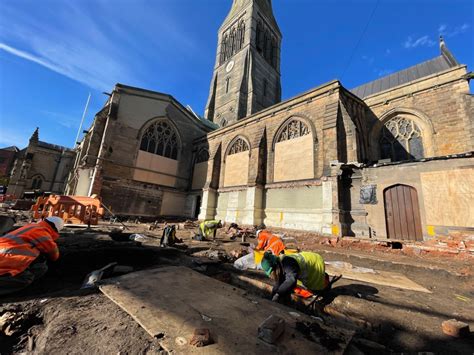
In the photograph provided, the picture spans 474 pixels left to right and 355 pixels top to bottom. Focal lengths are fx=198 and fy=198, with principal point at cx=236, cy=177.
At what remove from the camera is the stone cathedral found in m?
8.62

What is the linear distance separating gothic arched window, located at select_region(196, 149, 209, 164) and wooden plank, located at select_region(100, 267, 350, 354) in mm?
17128

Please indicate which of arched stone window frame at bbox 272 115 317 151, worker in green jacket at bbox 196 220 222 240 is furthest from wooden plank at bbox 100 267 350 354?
arched stone window frame at bbox 272 115 317 151

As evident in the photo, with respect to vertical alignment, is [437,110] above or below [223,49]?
below

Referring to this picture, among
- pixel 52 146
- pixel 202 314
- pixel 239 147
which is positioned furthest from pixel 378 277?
pixel 52 146

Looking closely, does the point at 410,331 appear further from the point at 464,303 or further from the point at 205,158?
the point at 205,158

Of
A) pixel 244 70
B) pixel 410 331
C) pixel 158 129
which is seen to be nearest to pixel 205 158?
pixel 158 129

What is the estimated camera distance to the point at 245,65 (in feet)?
89.3

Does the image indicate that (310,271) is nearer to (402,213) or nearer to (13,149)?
(402,213)

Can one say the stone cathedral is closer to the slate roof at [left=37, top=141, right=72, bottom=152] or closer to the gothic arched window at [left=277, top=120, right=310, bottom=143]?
the gothic arched window at [left=277, top=120, right=310, bottom=143]

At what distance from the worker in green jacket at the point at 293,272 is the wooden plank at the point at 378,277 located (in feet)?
5.87

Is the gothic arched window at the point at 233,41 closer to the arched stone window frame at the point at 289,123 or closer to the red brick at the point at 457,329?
the arched stone window frame at the point at 289,123

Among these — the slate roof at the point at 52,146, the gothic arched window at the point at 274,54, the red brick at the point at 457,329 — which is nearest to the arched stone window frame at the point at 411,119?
the red brick at the point at 457,329

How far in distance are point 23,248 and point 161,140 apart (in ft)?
57.3

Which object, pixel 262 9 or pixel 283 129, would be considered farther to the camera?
pixel 262 9
